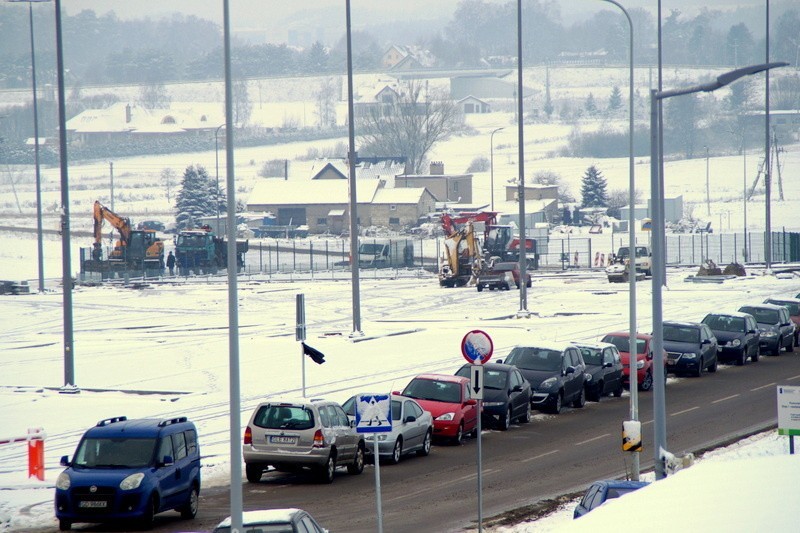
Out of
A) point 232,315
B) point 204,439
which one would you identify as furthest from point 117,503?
point 204,439

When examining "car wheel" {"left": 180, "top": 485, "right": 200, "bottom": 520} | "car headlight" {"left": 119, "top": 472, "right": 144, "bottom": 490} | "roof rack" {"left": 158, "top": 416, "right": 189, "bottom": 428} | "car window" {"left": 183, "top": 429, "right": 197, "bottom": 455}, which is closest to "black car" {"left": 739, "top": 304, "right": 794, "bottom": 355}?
"car window" {"left": 183, "top": 429, "right": 197, "bottom": 455}

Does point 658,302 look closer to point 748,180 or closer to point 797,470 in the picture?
point 797,470

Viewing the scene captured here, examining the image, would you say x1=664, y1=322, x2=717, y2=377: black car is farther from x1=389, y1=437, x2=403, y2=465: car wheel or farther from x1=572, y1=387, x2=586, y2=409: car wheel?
x1=389, y1=437, x2=403, y2=465: car wheel

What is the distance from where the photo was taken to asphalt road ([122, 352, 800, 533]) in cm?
1881

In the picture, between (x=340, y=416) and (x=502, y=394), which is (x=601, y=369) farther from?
(x=340, y=416)

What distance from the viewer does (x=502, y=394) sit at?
27.1m

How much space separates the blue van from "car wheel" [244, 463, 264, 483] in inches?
88.2

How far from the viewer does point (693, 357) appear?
3509 cm

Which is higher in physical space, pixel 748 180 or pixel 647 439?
pixel 748 180

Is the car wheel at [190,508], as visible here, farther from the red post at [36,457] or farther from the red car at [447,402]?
the red car at [447,402]

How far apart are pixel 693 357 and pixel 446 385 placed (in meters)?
11.6

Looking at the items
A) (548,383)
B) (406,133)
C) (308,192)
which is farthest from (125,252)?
(406,133)

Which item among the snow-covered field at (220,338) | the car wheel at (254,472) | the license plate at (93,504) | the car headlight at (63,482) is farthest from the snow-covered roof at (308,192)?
the license plate at (93,504)

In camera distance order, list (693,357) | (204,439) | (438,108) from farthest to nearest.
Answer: (438,108) → (693,357) → (204,439)
